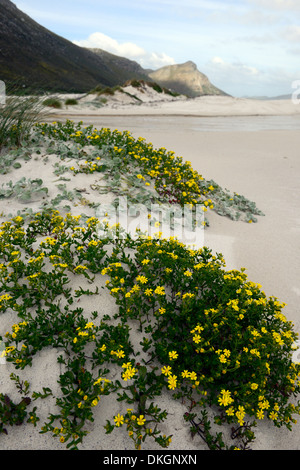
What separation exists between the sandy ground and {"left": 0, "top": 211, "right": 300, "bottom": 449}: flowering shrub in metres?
0.11

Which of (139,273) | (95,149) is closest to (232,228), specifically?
(139,273)

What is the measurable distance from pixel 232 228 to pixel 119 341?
12.3 ft

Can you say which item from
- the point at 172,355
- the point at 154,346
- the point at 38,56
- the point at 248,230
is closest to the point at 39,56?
the point at 38,56

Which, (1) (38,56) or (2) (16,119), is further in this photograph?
(1) (38,56)

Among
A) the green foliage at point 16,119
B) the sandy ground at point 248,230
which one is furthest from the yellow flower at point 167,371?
the green foliage at point 16,119

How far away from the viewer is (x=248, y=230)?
5770mm

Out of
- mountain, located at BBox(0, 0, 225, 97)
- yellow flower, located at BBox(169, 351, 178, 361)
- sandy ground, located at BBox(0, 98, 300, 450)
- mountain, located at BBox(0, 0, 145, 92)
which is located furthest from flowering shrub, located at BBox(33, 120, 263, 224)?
mountain, located at BBox(0, 0, 145, 92)

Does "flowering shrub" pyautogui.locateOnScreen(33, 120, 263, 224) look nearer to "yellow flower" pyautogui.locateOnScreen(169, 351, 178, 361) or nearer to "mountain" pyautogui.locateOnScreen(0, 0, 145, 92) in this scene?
"yellow flower" pyautogui.locateOnScreen(169, 351, 178, 361)

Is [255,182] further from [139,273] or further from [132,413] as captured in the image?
[132,413]

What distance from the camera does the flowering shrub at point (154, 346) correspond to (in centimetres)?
246

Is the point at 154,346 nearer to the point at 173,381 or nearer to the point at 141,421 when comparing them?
the point at 173,381

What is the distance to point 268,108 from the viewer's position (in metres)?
27.5

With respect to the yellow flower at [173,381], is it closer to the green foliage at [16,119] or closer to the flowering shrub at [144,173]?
the flowering shrub at [144,173]

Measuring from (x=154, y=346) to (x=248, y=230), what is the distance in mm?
3640
